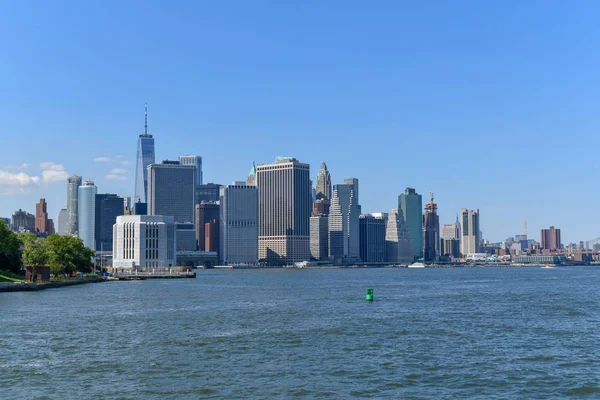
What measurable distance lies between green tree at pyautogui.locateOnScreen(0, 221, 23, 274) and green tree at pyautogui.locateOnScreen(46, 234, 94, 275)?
6133mm

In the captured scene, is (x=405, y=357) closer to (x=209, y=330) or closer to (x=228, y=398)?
A: (x=228, y=398)

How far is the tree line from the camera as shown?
140875 millimetres

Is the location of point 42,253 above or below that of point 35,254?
above

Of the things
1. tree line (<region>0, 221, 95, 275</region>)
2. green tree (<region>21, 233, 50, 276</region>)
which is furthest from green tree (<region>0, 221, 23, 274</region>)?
green tree (<region>21, 233, 50, 276</region>)

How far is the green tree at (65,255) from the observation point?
162 meters

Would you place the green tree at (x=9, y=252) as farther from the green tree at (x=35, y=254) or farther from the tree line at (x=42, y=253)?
the green tree at (x=35, y=254)

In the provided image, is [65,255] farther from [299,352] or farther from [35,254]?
[299,352]

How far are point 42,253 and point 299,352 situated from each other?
10212 centimetres

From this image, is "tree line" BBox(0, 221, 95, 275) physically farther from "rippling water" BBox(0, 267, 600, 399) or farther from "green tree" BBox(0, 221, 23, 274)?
"rippling water" BBox(0, 267, 600, 399)

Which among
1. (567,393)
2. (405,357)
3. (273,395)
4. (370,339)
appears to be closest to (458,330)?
(370,339)

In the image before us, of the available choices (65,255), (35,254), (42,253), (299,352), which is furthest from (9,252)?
(299,352)

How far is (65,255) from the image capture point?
6550 inches

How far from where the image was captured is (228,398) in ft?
124

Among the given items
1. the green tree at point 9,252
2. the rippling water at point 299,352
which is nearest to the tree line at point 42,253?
the green tree at point 9,252
